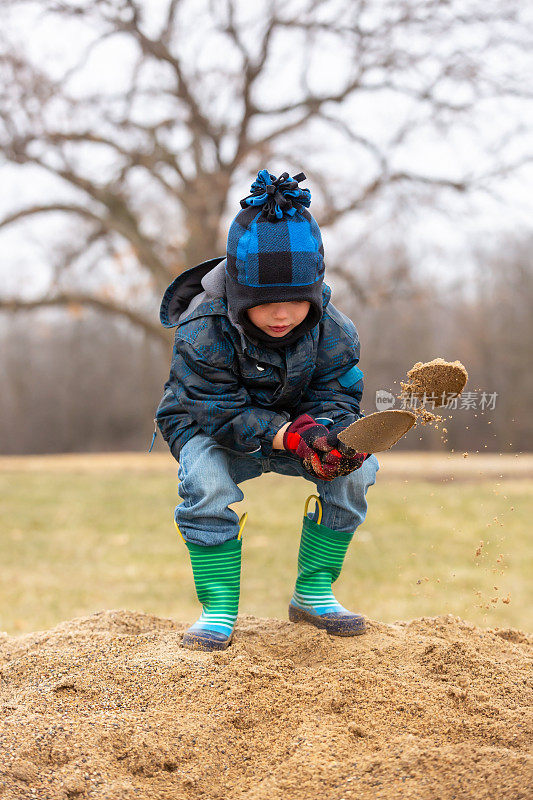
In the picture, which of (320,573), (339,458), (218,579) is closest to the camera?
(339,458)

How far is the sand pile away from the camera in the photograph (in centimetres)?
141

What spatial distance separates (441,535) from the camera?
552 cm

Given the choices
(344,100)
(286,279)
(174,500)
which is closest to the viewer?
(286,279)

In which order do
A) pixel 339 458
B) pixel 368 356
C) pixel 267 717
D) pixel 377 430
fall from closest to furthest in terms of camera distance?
pixel 267 717 → pixel 377 430 → pixel 339 458 → pixel 368 356

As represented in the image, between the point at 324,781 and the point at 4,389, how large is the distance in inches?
767

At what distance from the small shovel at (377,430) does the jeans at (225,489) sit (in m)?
0.37

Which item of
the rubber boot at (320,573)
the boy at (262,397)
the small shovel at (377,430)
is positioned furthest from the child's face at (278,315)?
the rubber boot at (320,573)

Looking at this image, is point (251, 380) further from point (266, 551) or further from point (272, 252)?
point (266, 551)

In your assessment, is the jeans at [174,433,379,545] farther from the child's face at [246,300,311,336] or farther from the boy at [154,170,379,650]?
the child's face at [246,300,311,336]

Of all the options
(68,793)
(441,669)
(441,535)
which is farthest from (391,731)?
(441,535)

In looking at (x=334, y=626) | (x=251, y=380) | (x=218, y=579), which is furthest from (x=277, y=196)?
(x=334, y=626)

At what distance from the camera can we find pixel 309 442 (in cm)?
192

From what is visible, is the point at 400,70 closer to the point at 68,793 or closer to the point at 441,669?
the point at 441,669

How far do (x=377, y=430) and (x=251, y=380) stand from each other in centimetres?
46
